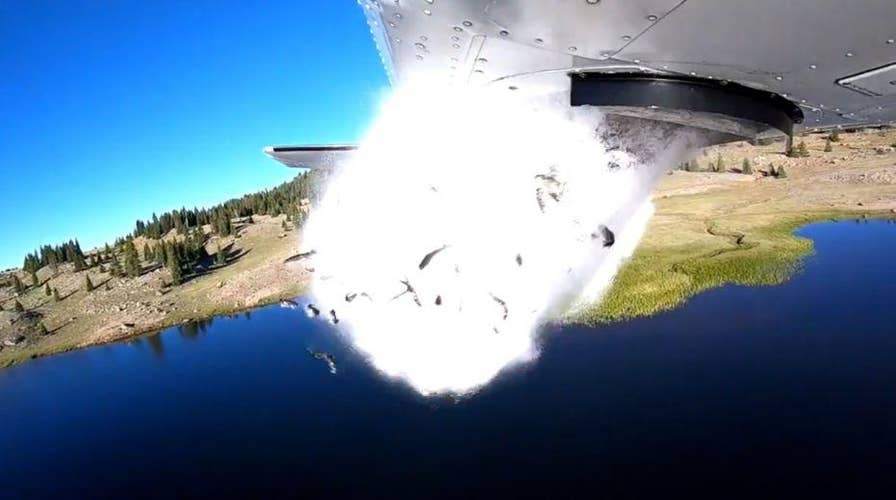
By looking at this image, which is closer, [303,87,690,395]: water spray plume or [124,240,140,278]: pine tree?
[303,87,690,395]: water spray plume

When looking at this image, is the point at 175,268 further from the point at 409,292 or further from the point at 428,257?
the point at 428,257

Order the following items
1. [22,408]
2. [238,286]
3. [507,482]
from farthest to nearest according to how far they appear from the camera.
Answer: [238,286] → [22,408] → [507,482]

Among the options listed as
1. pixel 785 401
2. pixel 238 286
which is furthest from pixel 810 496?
pixel 238 286

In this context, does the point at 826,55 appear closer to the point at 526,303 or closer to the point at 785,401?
the point at 526,303

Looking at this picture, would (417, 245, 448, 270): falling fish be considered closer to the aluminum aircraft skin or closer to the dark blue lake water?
the aluminum aircraft skin

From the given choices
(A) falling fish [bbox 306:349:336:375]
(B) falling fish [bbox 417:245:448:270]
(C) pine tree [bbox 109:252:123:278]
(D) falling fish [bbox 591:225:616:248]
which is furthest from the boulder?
(D) falling fish [bbox 591:225:616:248]

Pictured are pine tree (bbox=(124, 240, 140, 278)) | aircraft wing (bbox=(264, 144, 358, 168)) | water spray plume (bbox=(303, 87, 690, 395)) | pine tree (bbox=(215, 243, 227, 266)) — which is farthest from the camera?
pine tree (bbox=(124, 240, 140, 278))

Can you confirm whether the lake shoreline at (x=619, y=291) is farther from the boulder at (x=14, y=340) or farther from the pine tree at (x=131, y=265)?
the pine tree at (x=131, y=265)

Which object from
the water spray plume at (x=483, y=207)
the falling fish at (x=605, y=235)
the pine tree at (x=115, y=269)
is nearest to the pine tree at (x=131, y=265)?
the pine tree at (x=115, y=269)
